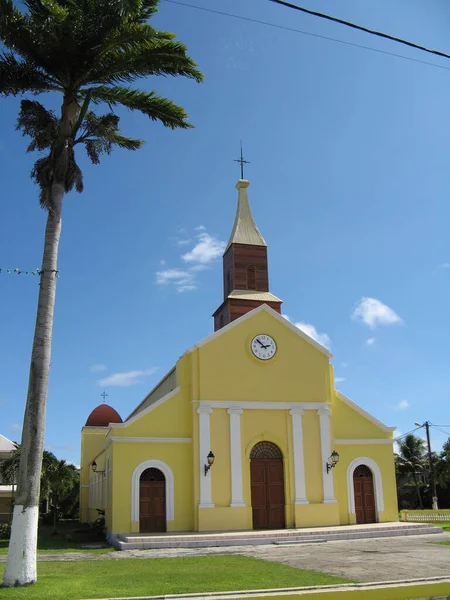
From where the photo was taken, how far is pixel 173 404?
2659 cm

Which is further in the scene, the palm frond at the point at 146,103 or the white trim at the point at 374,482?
the white trim at the point at 374,482

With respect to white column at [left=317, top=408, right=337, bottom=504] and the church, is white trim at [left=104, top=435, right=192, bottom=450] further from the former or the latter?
white column at [left=317, top=408, right=337, bottom=504]

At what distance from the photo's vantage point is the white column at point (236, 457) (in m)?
25.8

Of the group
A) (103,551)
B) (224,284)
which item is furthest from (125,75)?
(224,284)

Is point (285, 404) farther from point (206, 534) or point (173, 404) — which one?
point (206, 534)

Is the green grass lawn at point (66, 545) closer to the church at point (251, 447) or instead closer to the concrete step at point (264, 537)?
the concrete step at point (264, 537)

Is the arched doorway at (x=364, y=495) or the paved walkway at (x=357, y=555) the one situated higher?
the arched doorway at (x=364, y=495)

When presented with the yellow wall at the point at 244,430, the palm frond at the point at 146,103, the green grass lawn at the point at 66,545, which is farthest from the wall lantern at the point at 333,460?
the palm frond at the point at 146,103

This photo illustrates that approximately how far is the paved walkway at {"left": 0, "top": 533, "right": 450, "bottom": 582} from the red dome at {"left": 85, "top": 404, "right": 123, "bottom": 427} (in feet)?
83.4

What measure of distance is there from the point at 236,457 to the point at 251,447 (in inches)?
33.9

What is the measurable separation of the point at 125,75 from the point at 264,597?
42.7ft

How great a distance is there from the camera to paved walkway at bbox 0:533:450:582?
1409cm

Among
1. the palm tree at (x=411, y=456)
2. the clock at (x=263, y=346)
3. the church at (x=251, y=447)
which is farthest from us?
the palm tree at (x=411, y=456)

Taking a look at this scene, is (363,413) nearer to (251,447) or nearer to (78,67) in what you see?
(251,447)
